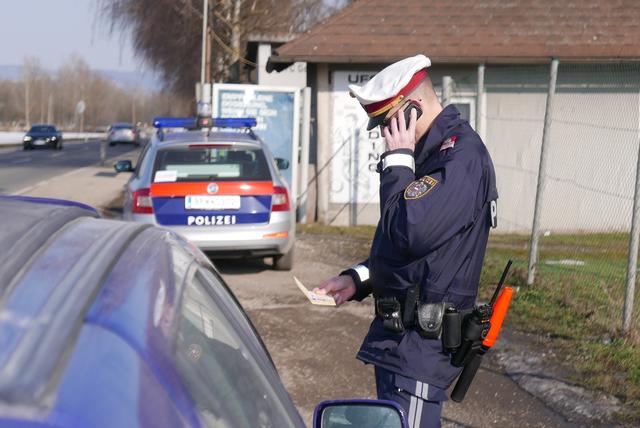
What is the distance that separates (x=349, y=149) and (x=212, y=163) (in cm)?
533

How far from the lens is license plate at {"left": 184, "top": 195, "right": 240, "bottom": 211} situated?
9344 millimetres

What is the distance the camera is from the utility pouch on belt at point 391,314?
10.4 feet

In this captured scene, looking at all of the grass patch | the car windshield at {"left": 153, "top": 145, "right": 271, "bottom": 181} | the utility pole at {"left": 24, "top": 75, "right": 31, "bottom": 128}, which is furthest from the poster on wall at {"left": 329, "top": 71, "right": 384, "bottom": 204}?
the utility pole at {"left": 24, "top": 75, "right": 31, "bottom": 128}

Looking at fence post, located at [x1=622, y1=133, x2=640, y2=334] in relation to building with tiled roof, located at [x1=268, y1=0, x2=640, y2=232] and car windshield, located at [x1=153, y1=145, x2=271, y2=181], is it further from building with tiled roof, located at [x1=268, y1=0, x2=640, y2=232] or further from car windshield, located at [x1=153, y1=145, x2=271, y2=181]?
building with tiled roof, located at [x1=268, y1=0, x2=640, y2=232]

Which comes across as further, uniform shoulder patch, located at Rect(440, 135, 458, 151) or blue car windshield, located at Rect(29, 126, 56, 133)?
blue car windshield, located at Rect(29, 126, 56, 133)

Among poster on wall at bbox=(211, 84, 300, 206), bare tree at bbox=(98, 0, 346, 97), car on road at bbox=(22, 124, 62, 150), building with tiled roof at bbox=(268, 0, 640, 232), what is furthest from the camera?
car on road at bbox=(22, 124, 62, 150)

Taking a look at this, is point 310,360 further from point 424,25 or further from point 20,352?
point 424,25

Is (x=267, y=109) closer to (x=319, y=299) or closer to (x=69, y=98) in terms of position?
(x=319, y=299)

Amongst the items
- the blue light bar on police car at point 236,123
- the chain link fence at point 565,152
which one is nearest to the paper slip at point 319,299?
the chain link fence at point 565,152

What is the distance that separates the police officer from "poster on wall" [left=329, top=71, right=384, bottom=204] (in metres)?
11.3

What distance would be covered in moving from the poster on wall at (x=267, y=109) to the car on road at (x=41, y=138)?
39213 millimetres

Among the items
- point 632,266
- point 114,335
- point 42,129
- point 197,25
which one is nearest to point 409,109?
point 114,335

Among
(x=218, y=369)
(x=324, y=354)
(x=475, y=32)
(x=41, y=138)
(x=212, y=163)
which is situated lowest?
(x=41, y=138)

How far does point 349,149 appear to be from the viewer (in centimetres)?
1473
